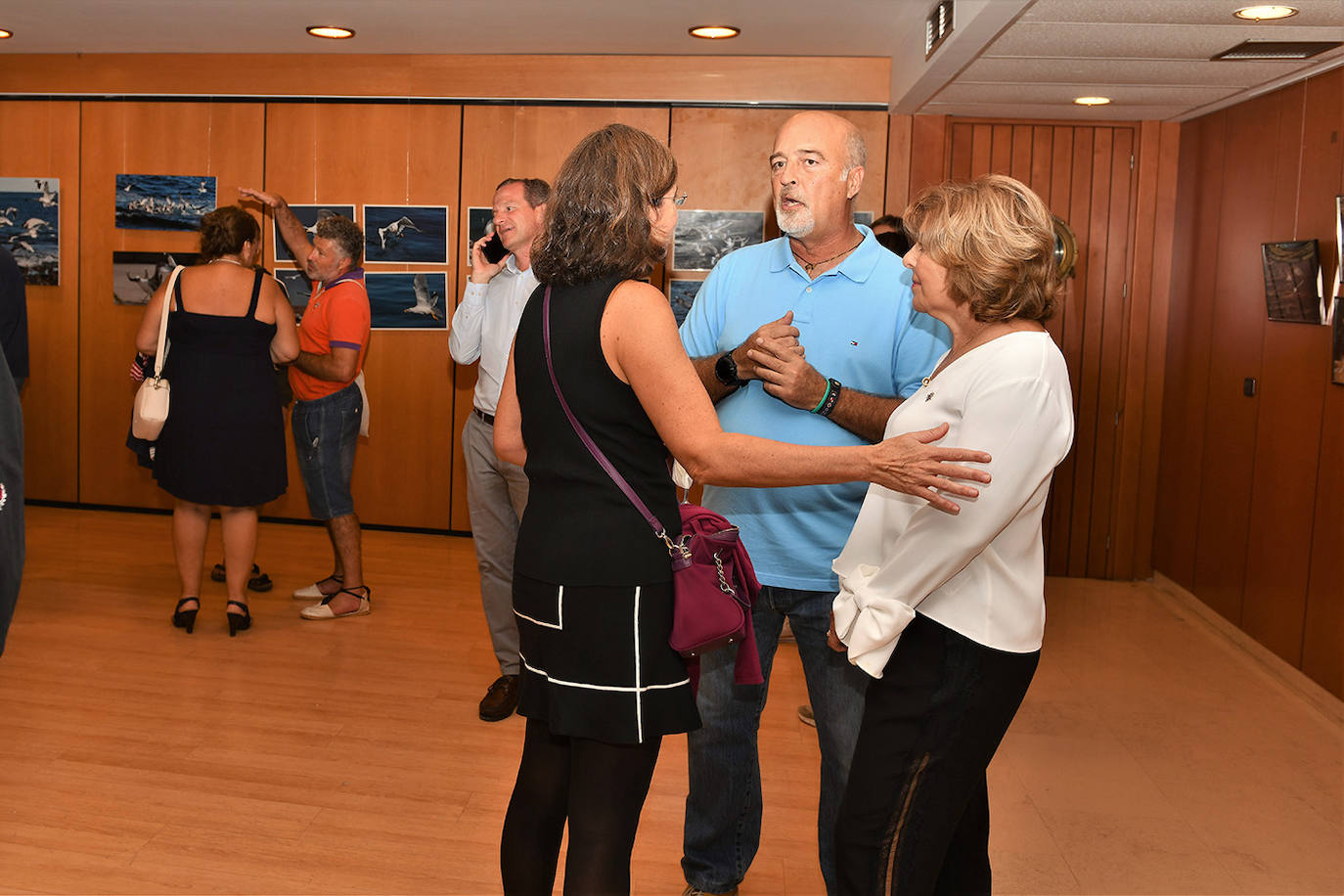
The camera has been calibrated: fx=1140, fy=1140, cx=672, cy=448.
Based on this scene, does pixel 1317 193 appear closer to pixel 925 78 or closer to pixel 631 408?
pixel 925 78

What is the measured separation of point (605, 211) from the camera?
6.54ft

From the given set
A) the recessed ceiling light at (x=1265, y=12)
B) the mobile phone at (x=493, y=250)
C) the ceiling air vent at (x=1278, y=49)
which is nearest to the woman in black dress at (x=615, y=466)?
the mobile phone at (x=493, y=250)

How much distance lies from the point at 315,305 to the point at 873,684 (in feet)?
12.7

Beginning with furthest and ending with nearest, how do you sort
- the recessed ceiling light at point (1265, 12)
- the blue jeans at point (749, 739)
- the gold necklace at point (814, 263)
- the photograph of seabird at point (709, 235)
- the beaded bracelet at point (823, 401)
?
the photograph of seabird at point (709, 235)
the recessed ceiling light at point (1265, 12)
the gold necklace at point (814, 263)
the blue jeans at point (749, 739)
the beaded bracelet at point (823, 401)

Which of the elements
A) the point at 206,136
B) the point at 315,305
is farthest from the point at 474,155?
the point at 315,305

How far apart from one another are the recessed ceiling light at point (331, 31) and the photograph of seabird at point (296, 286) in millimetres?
1510

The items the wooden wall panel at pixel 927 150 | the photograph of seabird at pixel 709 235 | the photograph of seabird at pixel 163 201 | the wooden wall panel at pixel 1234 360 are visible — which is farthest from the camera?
the photograph of seabird at pixel 163 201

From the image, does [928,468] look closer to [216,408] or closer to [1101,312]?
[216,408]

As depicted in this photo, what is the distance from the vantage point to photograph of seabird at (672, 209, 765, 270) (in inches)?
276

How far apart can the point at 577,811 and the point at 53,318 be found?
7.12 meters

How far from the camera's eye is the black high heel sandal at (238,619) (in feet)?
16.7

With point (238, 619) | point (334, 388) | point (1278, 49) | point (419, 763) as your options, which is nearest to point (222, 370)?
point (334, 388)

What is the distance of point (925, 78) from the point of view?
5.61m

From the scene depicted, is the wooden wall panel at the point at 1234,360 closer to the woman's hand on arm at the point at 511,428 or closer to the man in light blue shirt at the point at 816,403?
the man in light blue shirt at the point at 816,403
